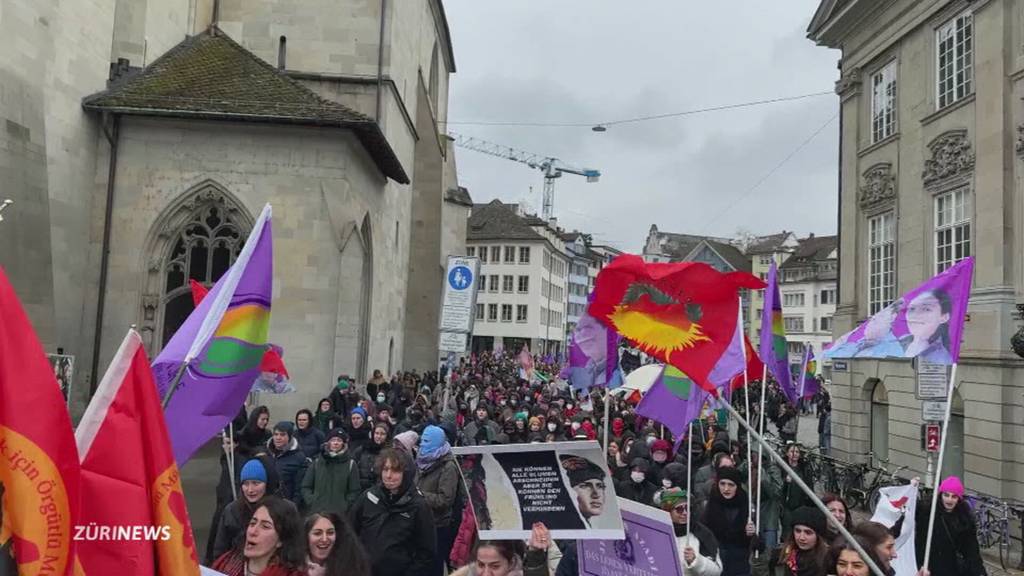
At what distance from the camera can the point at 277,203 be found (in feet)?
56.9

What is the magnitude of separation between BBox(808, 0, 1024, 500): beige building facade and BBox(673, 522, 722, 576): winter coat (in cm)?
1203

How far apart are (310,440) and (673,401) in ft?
13.9

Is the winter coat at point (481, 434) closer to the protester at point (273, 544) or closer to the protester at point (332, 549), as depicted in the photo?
the protester at point (332, 549)

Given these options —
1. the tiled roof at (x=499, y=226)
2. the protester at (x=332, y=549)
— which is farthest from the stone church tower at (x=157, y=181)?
the tiled roof at (x=499, y=226)

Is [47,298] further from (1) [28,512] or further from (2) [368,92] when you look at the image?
(1) [28,512]

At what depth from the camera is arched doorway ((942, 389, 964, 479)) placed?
16.5 m

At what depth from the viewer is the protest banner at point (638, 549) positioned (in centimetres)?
446

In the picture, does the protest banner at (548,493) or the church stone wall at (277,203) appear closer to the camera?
the protest banner at (548,493)

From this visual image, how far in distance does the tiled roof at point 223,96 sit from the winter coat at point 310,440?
9074mm

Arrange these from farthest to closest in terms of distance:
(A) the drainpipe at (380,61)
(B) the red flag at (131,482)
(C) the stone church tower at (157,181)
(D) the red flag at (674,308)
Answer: (A) the drainpipe at (380,61) → (C) the stone church tower at (157,181) → (D) the red flag at (674,308) → (B) the red flag at (131,482)

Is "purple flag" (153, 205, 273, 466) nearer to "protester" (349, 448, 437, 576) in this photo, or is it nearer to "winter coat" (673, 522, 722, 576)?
"protester" (349, 448, 437, 576)

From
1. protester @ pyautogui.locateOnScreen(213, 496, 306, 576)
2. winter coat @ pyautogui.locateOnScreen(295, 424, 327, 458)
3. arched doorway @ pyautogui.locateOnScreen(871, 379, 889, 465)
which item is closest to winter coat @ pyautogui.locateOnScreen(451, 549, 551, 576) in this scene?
protester @ pyautogui.locateOnScreen(213, 496, 306, 576)

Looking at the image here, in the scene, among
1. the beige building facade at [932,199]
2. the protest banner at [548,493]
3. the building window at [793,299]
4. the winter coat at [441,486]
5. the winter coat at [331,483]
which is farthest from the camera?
the building window at [793,299]

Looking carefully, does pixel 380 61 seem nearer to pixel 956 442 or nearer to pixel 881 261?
pixel 881 261
